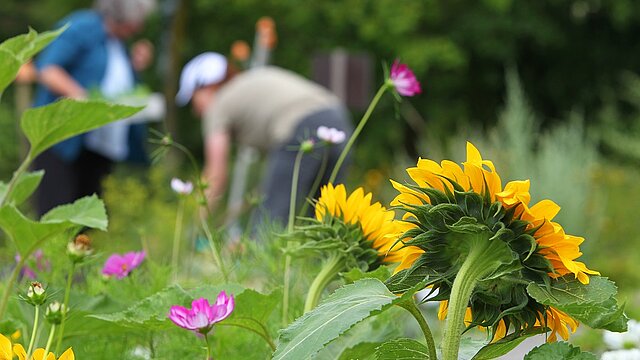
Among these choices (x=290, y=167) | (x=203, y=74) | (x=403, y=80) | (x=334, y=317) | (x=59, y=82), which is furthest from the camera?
(x=203, y=74)

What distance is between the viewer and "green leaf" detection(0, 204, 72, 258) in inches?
36.3

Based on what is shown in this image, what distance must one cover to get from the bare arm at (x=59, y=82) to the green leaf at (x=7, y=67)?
3454mm

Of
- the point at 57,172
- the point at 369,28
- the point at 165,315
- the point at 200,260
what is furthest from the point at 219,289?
the point at 369,28

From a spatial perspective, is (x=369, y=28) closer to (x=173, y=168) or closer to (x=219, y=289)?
(x=173, y=168)

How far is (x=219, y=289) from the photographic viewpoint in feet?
2.93

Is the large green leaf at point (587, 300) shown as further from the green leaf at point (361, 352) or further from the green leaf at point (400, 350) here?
the green leaf at point (361, 352)

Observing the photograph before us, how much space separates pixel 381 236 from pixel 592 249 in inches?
226

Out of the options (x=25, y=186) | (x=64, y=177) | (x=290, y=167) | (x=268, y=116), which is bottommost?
(x=64, y=177)

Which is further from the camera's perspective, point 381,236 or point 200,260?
point 200,260

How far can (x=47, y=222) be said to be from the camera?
93 centimetres

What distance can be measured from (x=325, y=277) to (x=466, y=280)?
0.22 metres

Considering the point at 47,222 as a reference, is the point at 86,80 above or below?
below

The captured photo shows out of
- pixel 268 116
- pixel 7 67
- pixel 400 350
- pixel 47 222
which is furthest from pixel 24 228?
pixel 268 116

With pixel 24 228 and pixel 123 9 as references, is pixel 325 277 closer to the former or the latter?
pixel 24 228
